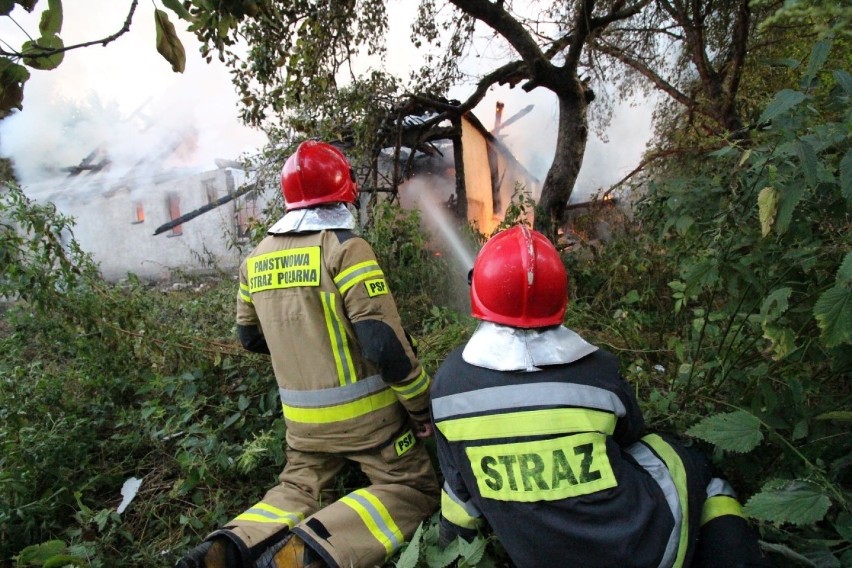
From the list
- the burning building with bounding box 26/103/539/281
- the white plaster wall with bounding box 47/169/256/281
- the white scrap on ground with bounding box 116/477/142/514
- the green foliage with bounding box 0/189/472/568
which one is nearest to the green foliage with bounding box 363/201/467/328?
the green foliage with bounding box 0/189/472/568

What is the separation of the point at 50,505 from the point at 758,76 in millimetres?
8972

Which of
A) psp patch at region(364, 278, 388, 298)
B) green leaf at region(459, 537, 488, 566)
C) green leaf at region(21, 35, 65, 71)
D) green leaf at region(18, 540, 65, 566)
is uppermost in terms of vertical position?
green leaf at region(21, 35, 65, 71)

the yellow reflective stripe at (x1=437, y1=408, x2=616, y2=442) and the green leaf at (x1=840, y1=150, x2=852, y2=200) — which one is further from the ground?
the green leaf at (x1=840, y1=150, x2=852, y2=200)

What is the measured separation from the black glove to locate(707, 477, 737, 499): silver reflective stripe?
1.68 metres

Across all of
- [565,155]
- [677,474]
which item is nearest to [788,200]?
[677,474]

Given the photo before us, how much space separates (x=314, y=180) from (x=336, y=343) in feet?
2.57

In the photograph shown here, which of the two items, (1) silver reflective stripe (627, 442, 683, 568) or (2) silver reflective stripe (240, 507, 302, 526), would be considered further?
(2) silver reflective stripe (240, 507, 302, 526)

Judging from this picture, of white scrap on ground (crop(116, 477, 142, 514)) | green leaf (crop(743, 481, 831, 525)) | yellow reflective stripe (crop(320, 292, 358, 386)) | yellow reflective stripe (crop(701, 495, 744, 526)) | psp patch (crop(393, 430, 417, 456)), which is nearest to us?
green leaf (crop(743, 481, 831, 525))

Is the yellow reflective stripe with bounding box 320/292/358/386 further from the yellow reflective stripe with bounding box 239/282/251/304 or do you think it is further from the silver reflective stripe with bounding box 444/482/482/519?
the silver reflective stripe with bounding box 444/482/482/519

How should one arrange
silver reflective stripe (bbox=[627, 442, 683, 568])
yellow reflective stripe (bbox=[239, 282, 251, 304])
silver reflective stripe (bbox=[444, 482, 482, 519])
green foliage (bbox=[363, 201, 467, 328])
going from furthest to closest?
1. green foliage (bbox=[363, 201, 467, 328])
2. yellow reflective stripe (bbox=[239, 282, 251, 304])
3. silver reflective stripe (bbox=[444, 482, 482, 519])
4. silver reflective stripe (bbox=[627, 442, 683, 568])

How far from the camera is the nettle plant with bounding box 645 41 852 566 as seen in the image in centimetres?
119

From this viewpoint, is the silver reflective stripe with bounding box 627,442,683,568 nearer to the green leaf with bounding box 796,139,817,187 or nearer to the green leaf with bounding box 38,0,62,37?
the green leaf with bounding box 796,139,817,187

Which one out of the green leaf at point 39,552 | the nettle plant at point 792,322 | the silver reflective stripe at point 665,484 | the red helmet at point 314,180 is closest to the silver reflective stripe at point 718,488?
the nettle plant at point 792,322

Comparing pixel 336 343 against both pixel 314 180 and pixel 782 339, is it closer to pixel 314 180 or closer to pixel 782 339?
pixel 314 180
